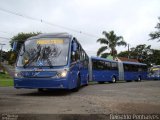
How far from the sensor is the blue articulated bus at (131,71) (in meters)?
39.5

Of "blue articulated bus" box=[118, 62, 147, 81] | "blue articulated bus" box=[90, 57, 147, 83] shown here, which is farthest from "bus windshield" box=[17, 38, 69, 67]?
"blue articulated bus" box=[118, 62, 147, 81]

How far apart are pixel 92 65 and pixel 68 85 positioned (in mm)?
16934

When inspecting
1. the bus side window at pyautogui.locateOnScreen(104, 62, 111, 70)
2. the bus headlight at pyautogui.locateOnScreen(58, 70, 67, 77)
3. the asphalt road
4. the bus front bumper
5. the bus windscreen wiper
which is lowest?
the asphalt road

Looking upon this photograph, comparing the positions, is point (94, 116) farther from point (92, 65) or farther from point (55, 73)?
point (92, 65)

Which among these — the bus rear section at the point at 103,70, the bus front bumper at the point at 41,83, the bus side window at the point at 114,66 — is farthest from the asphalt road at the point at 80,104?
the bus side window at the point at 114,66

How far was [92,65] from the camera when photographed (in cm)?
3177

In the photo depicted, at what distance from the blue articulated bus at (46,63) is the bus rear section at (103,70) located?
1563cm

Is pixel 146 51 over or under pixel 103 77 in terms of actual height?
over

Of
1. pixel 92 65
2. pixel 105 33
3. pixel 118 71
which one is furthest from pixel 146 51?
pixel 92 65

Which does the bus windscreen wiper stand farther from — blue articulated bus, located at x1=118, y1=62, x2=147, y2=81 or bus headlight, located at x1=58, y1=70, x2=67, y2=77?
blue articulated bus, located at x1=118, y1=62, x2=147, y2=81

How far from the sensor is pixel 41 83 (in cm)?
1466

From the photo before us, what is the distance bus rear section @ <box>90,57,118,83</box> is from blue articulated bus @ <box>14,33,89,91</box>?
15.6 m

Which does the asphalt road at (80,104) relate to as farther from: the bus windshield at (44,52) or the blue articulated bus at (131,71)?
the blue articulated bus at (131,71)

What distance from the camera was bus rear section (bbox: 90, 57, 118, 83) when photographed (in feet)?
104
